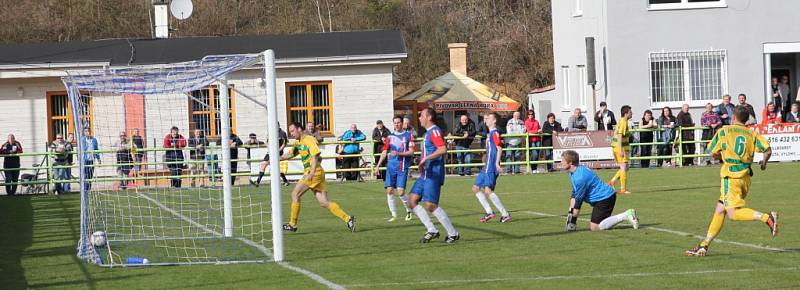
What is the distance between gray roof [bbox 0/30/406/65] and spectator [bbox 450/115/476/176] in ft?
11.0

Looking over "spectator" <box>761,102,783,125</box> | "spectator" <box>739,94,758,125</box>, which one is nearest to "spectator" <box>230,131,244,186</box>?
"spectator" <box>739,94,758,125</box>

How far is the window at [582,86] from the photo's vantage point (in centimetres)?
3794

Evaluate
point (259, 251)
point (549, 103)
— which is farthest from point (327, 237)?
point (549, 103)

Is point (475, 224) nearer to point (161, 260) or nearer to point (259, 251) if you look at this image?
point (259, 251)

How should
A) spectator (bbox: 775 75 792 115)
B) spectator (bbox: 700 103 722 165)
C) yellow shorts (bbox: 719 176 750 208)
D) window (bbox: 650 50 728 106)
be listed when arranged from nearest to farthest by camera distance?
yellow shorts (bbox: 719 176 750 208), spectator (bbox: 700 103 722 165), window (bbox: 650 50 728 106), spectator (bbox: 775 75 792 115)

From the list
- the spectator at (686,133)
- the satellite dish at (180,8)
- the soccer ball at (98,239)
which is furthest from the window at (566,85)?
the soccer ball at (98,239)

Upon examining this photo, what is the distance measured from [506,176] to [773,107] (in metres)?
7.88

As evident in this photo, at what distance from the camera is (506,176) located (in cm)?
3144

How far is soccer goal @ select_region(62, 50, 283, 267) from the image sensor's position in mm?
14547

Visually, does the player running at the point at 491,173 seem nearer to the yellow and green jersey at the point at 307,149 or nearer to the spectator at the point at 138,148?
the yellow and green jersey at the point at 307,149

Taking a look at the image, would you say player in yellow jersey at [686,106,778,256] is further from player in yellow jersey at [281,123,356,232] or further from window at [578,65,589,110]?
window at [578,65,589,110]

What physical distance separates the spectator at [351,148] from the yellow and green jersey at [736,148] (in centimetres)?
2039

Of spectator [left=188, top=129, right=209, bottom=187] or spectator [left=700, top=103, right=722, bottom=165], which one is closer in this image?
spectator [left=188, top=129, right=209, bottom=187]

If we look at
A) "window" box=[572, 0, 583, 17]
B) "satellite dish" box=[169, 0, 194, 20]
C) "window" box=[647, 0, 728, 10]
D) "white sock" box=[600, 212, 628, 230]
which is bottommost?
"white sock" box=[600, 212, 628, 230]
